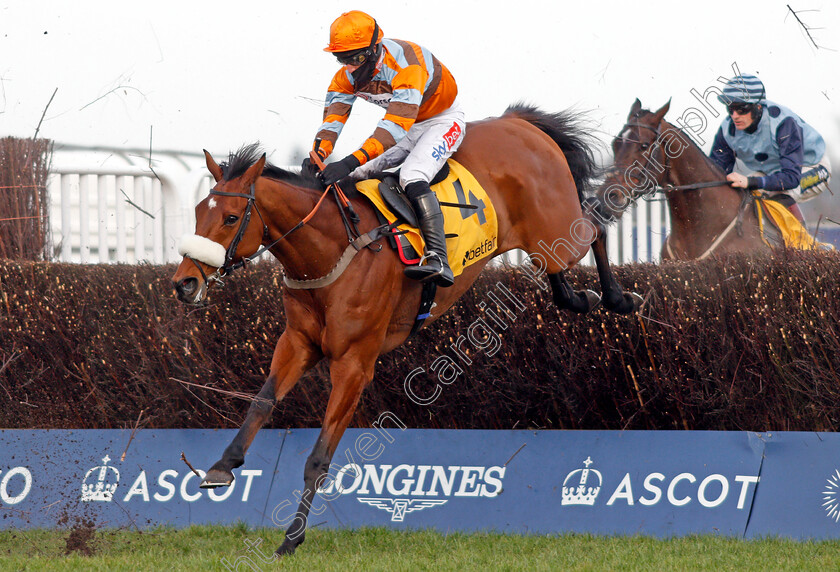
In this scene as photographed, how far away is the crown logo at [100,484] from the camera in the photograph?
5.13 m

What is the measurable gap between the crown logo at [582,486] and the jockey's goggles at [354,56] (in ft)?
7.76

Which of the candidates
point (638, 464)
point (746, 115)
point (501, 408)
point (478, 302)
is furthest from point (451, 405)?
point (746, 115)

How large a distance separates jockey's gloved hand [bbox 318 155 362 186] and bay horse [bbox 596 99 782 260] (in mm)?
3339

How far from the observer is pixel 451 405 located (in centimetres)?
564

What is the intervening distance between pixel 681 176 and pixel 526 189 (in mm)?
2957

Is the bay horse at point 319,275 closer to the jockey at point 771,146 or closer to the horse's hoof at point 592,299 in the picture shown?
the horse's hoof at point 592,299

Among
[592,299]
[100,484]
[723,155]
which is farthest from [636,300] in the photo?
[723,155]

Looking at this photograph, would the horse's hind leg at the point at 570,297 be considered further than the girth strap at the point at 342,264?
Yes

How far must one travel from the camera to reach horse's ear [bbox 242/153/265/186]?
13.5 ft

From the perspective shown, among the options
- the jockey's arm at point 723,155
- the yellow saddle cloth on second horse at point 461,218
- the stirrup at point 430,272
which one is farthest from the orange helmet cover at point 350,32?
the jockey's arm at point 723,155

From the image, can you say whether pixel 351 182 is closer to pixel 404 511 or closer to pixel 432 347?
pixel 432 347

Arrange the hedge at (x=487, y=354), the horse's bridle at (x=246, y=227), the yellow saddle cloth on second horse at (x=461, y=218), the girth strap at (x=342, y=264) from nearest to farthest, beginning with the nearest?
the horse's bridle at (x=246, y=227) < the girth strap at (x=342, y=264) < the yellow saddle cloth on second horse at (x=461, y=218) < the hedge at (x=487, y=354)

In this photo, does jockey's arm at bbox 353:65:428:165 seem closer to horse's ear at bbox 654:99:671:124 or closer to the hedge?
the hedge

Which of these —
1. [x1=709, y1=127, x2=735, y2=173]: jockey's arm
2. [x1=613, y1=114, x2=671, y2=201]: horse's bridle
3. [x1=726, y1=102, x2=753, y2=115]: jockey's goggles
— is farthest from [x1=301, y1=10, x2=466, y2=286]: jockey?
[x1=709, y1=127, x2=735, y2=173]: jockey's arm
